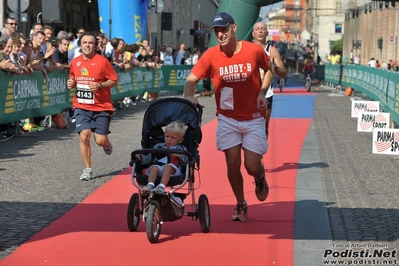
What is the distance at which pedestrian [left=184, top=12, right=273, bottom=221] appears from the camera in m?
8.44

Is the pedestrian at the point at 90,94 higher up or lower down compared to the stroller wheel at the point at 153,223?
higher up

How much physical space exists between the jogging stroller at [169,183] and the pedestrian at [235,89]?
26 cm

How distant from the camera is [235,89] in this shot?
28.1ft

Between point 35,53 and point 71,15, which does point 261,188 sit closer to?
point 35,53

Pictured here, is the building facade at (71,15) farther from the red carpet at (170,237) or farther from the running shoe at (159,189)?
the running shoe at (159,189)

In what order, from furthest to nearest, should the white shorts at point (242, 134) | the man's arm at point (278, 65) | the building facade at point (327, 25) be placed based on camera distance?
1. the building facade at point (327, 25)
2. the man's arm at point (278, 65)
3. the white shorts at point (242, 134)

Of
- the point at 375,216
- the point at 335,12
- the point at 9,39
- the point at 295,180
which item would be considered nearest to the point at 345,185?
the point at 295,180

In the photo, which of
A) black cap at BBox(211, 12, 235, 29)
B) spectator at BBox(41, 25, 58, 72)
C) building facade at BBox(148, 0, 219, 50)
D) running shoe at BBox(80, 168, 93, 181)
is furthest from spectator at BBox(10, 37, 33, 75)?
building facade at BBox(148, 0, 219, 50)

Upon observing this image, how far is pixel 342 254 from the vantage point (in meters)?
7.40

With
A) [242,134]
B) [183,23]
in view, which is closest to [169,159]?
[242,134]

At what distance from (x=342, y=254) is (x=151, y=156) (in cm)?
194

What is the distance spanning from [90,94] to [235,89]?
3606 mm

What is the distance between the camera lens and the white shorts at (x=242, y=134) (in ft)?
28.3

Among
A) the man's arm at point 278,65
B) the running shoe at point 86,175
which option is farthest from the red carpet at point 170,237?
the man's arm at point 278,65
